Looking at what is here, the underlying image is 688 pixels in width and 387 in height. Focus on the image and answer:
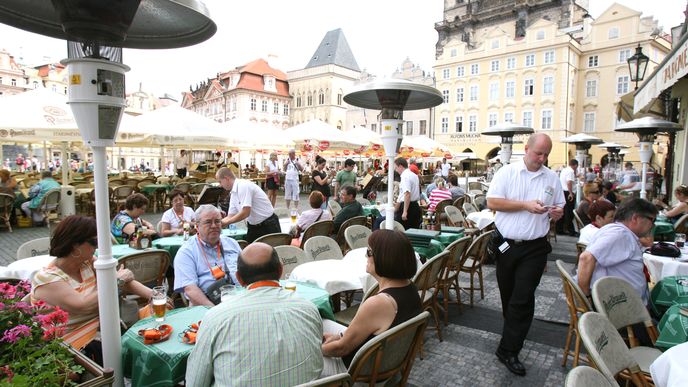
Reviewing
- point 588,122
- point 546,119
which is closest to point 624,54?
point 588,122

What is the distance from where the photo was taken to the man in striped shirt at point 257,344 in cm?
178

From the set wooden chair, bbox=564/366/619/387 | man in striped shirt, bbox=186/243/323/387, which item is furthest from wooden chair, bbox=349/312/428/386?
wooden chair, bbox=564/366/619/387

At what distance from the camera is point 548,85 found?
38.8 metres

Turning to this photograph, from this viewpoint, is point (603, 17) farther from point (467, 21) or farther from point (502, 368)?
point (502, 368)

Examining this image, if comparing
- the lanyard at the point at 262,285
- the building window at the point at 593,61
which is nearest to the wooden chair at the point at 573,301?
the lanyard at the point at 262,285

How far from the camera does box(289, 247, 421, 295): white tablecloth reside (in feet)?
12.6

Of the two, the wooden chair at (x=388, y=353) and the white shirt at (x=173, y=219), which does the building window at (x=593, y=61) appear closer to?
the white shirt at (x=173, y=219)

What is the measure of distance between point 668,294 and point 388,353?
9.88ft

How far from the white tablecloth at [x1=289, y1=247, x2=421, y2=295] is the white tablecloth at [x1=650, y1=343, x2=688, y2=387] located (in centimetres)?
181

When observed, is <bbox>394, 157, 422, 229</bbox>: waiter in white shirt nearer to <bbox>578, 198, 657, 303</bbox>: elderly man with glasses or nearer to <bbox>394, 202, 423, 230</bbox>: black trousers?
<bbox>394, 202, 423, 230</bbox>: black trousers

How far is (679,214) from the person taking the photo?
7.22 m

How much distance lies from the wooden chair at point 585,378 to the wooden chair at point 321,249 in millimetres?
3378

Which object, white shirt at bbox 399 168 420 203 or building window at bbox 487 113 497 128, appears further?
building window at bbox 487 113 497 128

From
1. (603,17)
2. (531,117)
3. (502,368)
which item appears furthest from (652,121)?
(603,17)
